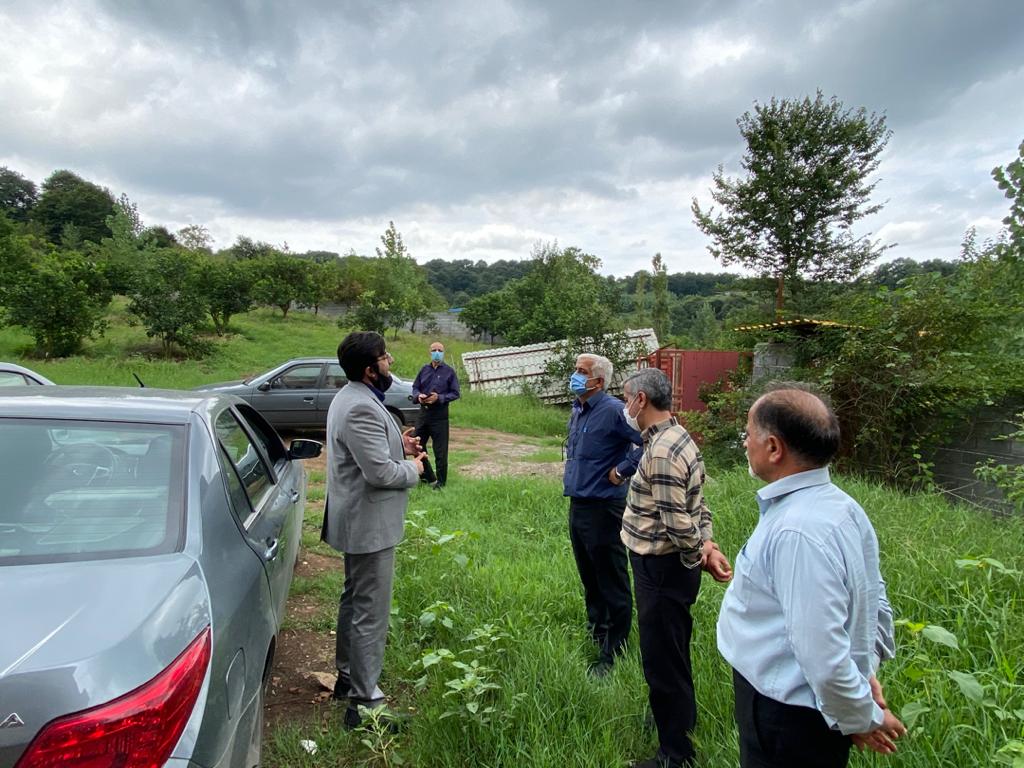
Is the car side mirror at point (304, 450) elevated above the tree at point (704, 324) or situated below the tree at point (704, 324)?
below

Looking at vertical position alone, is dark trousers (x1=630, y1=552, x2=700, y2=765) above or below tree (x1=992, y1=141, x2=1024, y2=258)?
below

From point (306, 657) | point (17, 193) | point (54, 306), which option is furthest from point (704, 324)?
point (17, 193)

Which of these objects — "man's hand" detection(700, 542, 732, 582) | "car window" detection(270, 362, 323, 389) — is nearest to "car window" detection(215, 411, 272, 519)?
"man's hand" detection(700, 542, 732, 582)

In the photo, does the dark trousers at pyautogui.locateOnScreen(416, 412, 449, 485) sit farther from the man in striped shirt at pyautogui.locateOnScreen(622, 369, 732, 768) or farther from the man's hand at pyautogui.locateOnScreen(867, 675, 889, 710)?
the man's hand at pyautogui.locateOnScreen(867, 675, 889, 710)

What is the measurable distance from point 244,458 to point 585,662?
1.97 metres

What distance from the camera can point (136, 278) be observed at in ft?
49.3

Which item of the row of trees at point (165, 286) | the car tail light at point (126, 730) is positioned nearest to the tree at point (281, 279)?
the row of trees at point (165, 286)

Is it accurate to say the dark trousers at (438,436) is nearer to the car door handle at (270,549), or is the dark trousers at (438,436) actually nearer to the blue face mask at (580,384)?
the blue face mask at (580,384)

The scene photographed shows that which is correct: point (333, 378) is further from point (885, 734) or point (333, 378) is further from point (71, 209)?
point (71, 209)

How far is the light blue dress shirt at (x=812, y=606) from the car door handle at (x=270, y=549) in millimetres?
1726

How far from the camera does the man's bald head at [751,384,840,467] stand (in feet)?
4.84

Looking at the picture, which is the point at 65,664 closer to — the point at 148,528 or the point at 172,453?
the point at 148,528

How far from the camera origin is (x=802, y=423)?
58.6 inches

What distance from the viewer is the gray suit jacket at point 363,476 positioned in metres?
2.56
